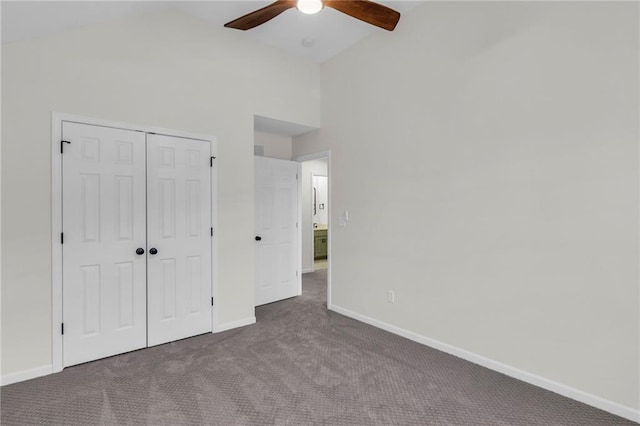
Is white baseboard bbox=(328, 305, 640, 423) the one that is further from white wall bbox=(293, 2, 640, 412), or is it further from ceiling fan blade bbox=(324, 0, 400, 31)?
ceiling fan blade bbox=(324, 0, 400, 31)

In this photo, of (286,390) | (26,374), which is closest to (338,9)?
(286,390)

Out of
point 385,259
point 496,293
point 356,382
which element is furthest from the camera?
point 385,259

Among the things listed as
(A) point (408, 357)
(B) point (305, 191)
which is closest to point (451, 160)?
(A) point (408, 357)

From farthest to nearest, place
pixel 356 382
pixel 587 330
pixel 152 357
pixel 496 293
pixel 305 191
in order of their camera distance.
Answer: pixel 305 191, pixel 152 357, pixel 496 293, pixel 356 382, pixel 587 330

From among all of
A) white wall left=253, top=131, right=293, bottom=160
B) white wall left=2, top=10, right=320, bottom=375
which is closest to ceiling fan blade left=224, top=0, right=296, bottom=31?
white wall left=2, top=10, right=320, bottom=375

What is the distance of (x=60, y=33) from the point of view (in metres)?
2.57

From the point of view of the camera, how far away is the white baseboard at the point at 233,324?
3430 mm

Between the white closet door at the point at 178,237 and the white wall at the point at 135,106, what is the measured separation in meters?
0.17

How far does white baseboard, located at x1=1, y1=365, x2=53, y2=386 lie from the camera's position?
2.39 metres

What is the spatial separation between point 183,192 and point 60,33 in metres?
1.55

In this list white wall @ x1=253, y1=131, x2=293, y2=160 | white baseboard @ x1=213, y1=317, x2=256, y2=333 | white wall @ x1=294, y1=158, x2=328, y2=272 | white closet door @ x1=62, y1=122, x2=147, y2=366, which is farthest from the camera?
white wall @ x1=294, y1=158, x2=328, y2=272

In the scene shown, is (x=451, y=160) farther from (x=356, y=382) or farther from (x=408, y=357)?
(x=356, y=382)

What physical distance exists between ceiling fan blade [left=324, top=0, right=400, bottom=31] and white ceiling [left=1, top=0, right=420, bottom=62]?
58cm

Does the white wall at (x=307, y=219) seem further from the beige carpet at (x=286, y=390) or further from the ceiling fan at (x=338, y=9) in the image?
the ceiling fan at (x=338, y=9)
